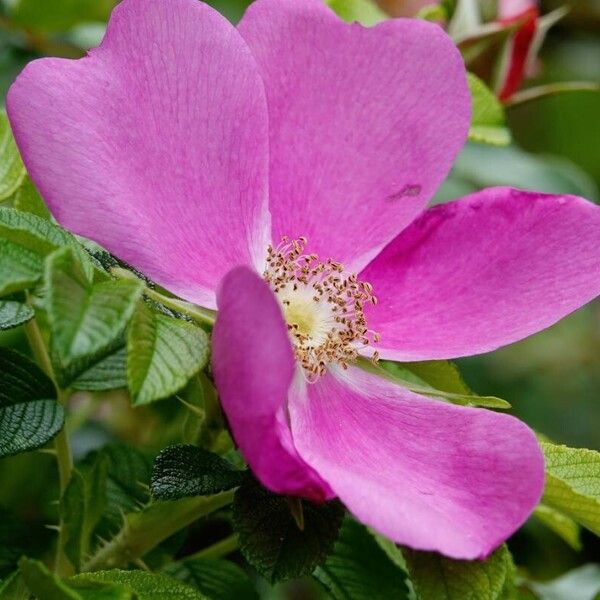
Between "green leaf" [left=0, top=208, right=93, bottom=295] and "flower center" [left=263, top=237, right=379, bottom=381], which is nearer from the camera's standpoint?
"green leaf" [left=0, top=208, right=93, bottom=295]

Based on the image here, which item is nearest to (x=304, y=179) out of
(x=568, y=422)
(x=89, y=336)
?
(x=89, y=336)

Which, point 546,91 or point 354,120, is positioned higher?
point 354,120

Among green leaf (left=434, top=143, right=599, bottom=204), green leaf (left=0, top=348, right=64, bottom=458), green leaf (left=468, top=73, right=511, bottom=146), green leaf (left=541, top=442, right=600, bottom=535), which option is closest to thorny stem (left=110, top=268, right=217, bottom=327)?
green leaf (left=0, top=348, right=64, bottom=458)

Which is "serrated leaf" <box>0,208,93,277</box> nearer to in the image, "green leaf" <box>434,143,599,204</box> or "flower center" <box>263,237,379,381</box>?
"flower center" <box>263,237,379,381</box>

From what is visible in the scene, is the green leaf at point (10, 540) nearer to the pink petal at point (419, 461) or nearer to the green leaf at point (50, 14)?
the pink petal at point (419, 461)

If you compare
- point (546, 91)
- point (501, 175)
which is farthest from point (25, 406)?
point (501, 175)

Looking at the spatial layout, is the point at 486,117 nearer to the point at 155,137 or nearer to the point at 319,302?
the point at 319,302

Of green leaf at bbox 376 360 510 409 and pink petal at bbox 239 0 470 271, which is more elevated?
pink petal at bbox 239 0 470 271

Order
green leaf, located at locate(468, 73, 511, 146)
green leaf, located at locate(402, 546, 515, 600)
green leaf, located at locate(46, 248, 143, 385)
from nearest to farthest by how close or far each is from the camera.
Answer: green leaf, located at locate(46, 248, 143, 385), green leaf, located at locate(402, 546, 515, 600), green leaf, located at locate(468, 73, 511, 146)
